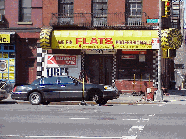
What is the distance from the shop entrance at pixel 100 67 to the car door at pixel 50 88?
27.5 ft

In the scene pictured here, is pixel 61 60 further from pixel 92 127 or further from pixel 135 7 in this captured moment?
pixel 92 127

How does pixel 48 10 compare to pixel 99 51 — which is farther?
pixel 99 51

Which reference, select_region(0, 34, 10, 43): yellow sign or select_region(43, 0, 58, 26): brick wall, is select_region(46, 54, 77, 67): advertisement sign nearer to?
select_region(43, 0, 58, 26): brick wall

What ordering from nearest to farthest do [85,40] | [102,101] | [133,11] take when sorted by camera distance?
[102,101], [85,40], [133,11]

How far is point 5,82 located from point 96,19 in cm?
816

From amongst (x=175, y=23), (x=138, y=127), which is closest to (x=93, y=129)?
(x=138, y=127)

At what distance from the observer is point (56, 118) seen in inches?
536

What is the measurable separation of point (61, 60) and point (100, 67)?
2.99m

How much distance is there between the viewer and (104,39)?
27141 mm

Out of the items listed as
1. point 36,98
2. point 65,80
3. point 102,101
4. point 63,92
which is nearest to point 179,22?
point 102,101

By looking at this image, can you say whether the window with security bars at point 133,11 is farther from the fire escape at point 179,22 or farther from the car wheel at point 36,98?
the fire escape at point 179,22

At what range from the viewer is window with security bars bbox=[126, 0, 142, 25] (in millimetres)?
28250


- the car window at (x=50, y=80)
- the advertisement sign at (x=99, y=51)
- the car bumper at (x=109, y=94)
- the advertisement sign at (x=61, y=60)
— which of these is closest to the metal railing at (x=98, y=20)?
the advertisement sign at (x=99, y=51)

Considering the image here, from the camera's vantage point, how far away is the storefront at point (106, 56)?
88.3 ft
